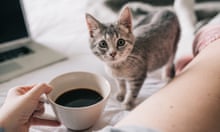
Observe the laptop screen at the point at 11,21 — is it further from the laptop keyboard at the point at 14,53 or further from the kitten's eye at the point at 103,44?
the kitten's eye at the point at 103,44

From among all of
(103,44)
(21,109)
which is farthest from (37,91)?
(103,44)

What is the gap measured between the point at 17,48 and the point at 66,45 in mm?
130

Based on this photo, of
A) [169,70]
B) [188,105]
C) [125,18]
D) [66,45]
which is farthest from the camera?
[66,45]

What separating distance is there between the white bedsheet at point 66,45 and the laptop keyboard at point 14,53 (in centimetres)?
6

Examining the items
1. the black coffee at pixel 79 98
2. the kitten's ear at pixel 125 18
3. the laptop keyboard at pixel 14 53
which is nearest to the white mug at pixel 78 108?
the black coffee at pixel 79 98

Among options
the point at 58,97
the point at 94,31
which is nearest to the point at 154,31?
the point at 94,31

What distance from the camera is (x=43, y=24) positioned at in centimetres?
91

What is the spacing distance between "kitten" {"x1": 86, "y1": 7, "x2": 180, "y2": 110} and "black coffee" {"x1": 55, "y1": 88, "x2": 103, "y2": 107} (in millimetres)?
80

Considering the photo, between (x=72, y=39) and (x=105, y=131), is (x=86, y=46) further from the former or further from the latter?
(x=105, y=131)

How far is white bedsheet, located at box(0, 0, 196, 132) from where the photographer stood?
25.1 inches

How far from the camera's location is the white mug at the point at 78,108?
1.68ft

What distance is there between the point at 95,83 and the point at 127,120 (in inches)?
5.1

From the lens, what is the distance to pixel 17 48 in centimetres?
80

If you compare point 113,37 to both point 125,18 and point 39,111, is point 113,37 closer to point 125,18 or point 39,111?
point 125,18
